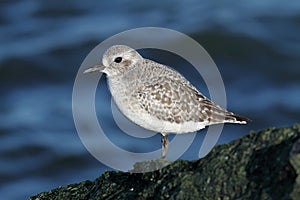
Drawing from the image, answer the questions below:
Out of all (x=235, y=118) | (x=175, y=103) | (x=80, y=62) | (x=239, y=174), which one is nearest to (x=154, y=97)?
(x=175, y=103)

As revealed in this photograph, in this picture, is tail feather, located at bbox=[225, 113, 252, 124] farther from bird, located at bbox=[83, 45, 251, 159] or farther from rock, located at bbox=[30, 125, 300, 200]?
rock, located at bbox=[30, 125, 300, 200]

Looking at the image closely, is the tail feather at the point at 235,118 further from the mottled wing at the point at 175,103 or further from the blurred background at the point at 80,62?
the blurred background at the point at 80,62

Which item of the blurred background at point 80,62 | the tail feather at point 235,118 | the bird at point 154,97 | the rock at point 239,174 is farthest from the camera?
the blurred background at point 80,62

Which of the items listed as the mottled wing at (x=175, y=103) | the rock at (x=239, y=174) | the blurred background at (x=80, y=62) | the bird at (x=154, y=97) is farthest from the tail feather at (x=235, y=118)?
the blurred background at (x=80, y=62)

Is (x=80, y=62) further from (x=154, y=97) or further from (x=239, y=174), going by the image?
(x=239, y=174)

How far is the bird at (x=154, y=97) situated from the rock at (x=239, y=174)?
4.92 feet

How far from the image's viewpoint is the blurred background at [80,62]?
15.7 m

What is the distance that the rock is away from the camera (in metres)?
5.08

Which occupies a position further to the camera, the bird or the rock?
the bird

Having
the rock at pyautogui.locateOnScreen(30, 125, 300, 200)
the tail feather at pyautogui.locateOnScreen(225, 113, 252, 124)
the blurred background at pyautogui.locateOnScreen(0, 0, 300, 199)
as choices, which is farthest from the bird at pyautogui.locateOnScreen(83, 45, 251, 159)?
the blurred background at pyautogui.locateOnScreen(0, 0, 300, 199)

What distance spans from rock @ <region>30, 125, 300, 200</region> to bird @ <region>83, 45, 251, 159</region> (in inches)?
59.1

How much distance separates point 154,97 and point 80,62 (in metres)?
10.5

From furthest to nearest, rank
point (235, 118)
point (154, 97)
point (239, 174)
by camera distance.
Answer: point (235, 118) → point (154, 97) → point (239, 174)

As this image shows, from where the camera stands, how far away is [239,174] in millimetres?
5418
